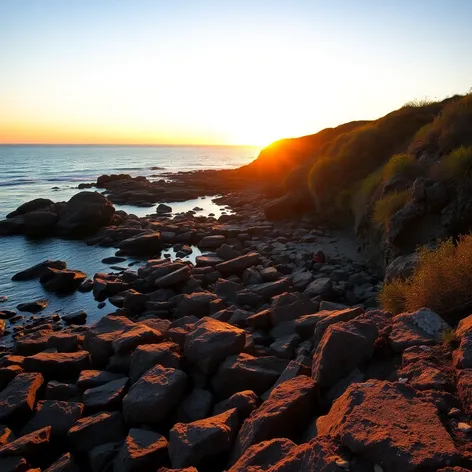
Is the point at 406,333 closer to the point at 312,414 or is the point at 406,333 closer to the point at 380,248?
the point at 312,414

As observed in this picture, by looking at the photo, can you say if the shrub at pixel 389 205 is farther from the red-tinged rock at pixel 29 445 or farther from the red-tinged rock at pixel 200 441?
the red-tinged rock at pixel 29 445

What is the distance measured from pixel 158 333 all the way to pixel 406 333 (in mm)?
5826

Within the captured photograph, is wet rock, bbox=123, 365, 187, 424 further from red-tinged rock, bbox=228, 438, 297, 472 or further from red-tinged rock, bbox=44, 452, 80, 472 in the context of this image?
red-tinged rock, bbox=228, 438, 297, 472

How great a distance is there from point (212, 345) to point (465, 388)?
4.86m

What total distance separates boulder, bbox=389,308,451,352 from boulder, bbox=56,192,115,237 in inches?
976

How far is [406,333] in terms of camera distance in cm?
609

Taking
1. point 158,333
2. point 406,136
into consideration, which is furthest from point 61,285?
point 406,136

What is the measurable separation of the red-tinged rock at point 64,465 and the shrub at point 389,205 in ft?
35.8

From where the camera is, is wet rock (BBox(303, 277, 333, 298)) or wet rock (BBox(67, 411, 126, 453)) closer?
wet rock (BBox(67, 411, 126, 453))

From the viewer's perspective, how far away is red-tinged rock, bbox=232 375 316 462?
5.27 meters

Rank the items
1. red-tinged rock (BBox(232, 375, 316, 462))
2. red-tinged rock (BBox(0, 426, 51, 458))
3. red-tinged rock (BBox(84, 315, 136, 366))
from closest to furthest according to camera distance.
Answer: red-tinged rock (BBox(232, 375, 316, 462)) < red-tinged rock (BBox(0, 426, 51, 458)) < red-tinged rock (BBox(84, 315, 136, 366))

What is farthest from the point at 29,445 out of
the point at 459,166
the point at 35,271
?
the point at 35,271

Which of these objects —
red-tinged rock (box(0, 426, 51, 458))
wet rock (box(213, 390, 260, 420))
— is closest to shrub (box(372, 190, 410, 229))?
wet rock (box(213, 390, 260, 420))

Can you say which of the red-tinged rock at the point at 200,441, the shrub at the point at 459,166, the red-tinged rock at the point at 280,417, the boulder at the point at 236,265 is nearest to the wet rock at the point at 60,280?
the boulder at the point at 236,265
